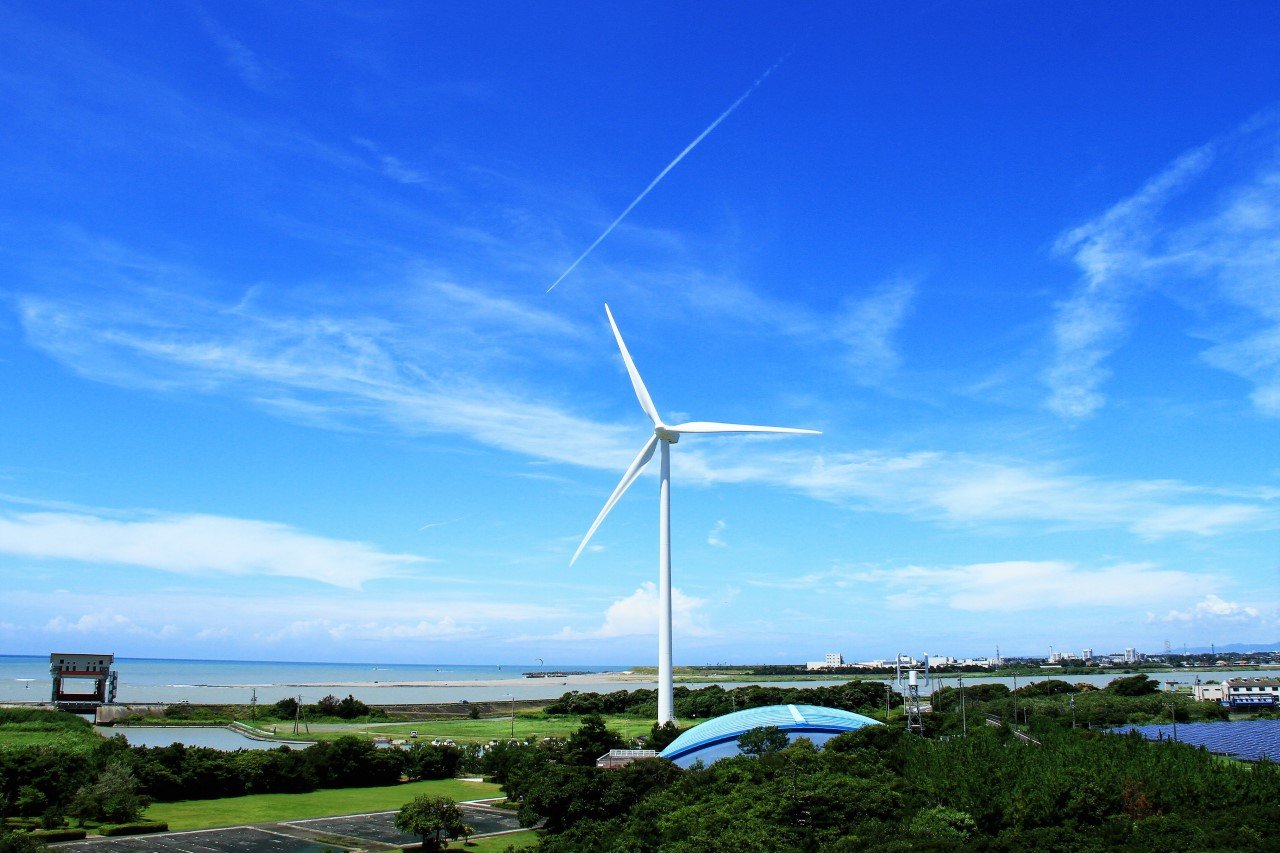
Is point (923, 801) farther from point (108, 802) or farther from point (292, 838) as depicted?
point (108, 802)

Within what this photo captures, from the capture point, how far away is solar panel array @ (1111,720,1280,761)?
204ft

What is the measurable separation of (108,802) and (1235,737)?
80573 millimetres

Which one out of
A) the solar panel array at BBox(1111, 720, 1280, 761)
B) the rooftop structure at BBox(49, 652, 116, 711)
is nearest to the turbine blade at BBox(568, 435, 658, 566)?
the solar panel array at BBox(1111, 720, 1280, 761)

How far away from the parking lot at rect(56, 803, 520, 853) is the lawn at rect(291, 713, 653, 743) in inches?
1541

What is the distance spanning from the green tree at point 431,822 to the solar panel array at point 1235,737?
42036mm

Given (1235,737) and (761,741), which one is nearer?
(761,741)

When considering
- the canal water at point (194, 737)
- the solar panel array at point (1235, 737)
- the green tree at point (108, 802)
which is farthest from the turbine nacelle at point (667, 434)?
the canal water at point (194, 737)

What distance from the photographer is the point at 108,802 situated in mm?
51406

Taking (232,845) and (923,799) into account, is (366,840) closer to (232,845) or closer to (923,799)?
(232,845)

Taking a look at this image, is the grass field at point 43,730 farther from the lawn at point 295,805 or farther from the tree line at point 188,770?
the lawn at point 295,805

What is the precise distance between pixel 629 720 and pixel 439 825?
79.1 meters

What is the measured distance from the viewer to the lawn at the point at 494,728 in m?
99.8

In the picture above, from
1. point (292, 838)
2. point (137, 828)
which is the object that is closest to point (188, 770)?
point (137, 828)

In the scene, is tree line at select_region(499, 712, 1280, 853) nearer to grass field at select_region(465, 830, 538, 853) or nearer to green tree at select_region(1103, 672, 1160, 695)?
grass field at select_region(465, 830, 538, 853)
